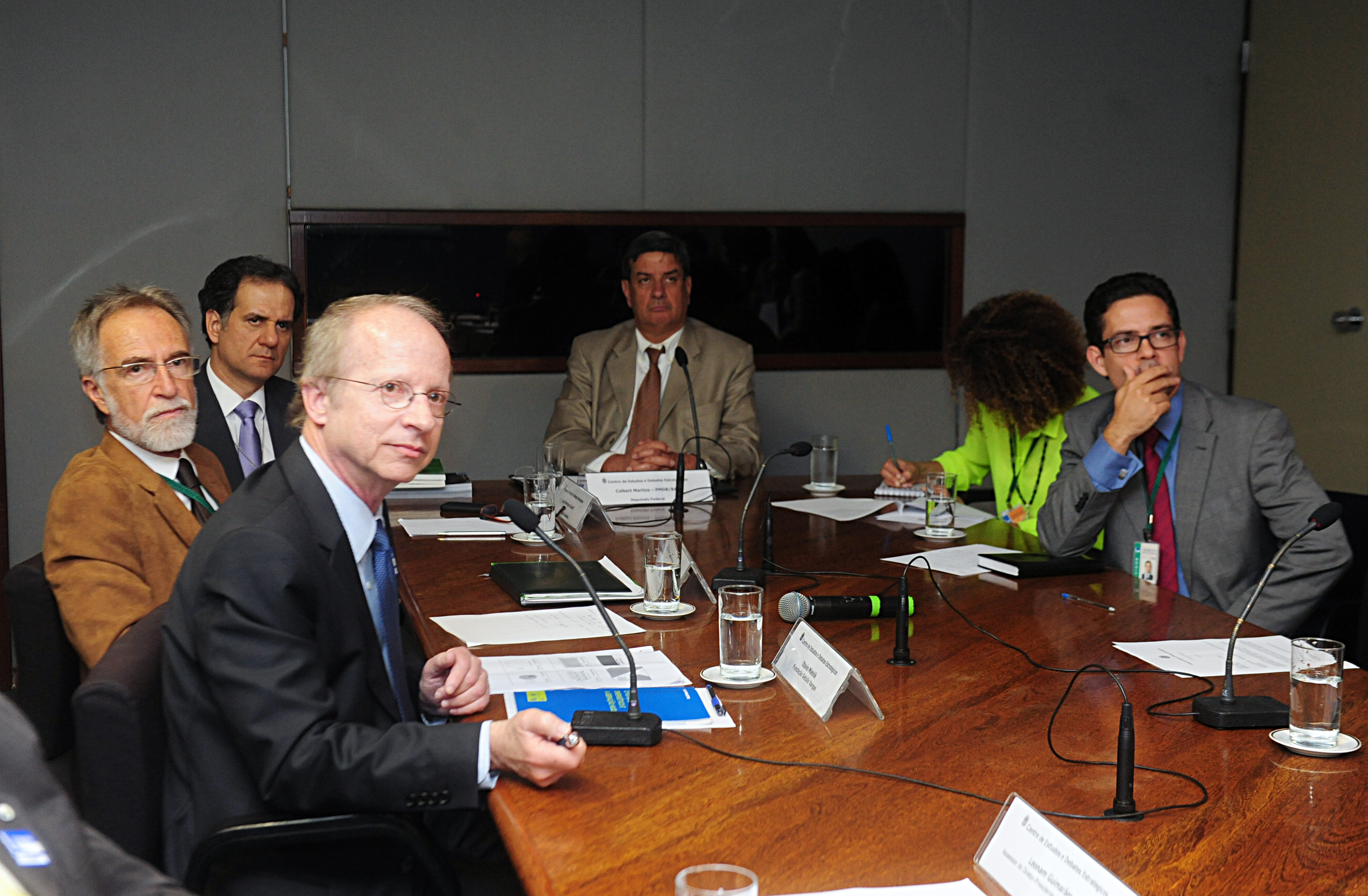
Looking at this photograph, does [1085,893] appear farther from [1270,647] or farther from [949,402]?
[949,402]

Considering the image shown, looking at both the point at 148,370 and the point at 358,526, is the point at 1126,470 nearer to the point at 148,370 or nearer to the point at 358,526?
the point at 358,526

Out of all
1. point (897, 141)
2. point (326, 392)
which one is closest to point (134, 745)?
point (326, 392)

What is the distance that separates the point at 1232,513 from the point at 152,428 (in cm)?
231

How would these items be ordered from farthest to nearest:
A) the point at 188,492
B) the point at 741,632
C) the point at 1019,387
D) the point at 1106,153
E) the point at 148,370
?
1. the point at 1106,153
2. the point at 1019,387
3. the point at 148,370
4. the point at 188,492
5. the point at 741,632

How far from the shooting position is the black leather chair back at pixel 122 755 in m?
1.48

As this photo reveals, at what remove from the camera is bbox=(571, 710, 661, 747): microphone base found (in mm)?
1483

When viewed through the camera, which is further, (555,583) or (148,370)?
(148,370)

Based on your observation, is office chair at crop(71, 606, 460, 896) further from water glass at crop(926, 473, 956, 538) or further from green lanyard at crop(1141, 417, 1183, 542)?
green lanyard at crop(1141, 417, 1183, 542)

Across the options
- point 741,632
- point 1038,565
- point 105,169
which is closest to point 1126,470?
point 1038,565

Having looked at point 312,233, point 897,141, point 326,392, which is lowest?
point 326,392

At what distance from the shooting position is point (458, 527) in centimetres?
300

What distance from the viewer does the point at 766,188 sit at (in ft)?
16.3

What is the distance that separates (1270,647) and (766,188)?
3417 mm

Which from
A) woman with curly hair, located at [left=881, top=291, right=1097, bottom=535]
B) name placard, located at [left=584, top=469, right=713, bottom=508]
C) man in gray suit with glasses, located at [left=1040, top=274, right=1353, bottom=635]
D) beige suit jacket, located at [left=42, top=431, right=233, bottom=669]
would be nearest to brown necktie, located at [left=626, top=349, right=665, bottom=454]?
name placard, located at [left=584, top=469, right=713, bottom=508]
